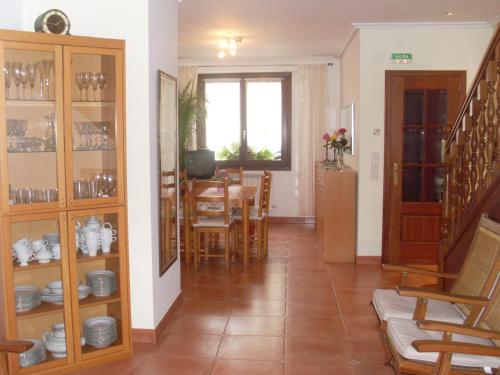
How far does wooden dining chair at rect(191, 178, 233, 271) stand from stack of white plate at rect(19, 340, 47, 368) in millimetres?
2684

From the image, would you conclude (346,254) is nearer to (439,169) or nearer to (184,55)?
(439,169)

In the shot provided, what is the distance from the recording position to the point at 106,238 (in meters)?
3.56

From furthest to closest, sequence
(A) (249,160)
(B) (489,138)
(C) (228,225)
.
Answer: (A) (249,160), (C) (228,225), (B) (489,138)

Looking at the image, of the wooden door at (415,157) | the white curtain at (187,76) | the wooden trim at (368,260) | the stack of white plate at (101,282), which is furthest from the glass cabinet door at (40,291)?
the white curtain at (187,76)

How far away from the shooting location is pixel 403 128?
6211 millimetres

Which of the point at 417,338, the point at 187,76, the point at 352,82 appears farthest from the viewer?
the point at 187,76

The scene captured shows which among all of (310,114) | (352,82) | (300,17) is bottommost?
(310,114)

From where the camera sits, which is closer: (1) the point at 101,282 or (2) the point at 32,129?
(2) the point at 32,129

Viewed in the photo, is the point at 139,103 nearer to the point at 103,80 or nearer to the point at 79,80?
the point at 103,80

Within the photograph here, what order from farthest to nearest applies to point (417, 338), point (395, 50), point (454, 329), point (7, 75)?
1. point (395, 50)
2. point (7, 75)
3. point (417, 338)
4. point (454, 329)

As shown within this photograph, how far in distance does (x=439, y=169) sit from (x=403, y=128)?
646 millimetres

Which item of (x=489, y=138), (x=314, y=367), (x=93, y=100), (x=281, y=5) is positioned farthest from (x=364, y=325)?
(x=281, y=5)

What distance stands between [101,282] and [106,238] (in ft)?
1.00

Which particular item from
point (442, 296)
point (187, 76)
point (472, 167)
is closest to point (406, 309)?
point (442, 296)
